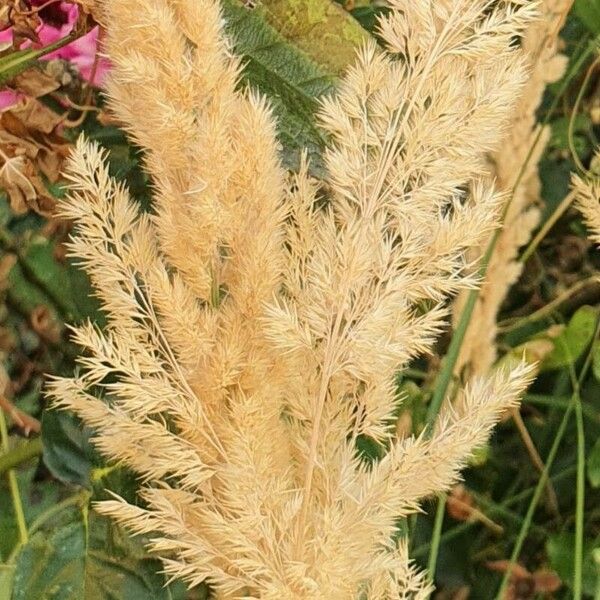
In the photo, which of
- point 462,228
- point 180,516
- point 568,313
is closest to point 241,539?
point 180,516

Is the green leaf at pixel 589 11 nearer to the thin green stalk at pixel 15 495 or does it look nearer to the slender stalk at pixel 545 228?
the slender stalk at pixel 545 228

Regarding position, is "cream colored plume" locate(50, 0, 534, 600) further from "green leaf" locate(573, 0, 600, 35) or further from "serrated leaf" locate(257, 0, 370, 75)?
"green leaf" locate(573, 0, 600, 35)

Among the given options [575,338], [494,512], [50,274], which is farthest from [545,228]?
[50,274]

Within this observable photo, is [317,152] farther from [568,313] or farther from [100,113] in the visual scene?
[568,313]

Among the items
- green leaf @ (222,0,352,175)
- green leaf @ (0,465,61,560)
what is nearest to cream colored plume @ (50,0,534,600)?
green leaf @ (222,0,352,175)

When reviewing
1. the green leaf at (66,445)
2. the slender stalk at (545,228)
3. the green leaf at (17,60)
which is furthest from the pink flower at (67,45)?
the slender stalk at (545,228)

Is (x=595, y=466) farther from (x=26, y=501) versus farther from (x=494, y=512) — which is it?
(x=26, y=501)
